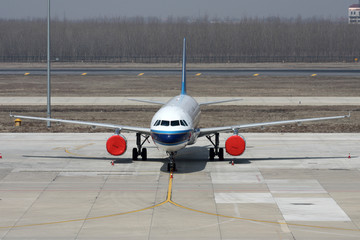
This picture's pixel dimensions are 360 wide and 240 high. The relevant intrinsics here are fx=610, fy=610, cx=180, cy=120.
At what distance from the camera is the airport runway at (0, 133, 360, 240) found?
24.9 metres

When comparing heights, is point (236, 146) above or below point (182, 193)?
above

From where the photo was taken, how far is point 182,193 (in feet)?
102

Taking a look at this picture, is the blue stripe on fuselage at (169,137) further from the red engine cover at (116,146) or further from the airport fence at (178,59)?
the airport fence at (178,59)

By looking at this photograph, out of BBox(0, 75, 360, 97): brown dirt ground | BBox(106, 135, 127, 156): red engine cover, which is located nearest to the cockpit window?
BBox(106, 135, 127, 156): red engine cover

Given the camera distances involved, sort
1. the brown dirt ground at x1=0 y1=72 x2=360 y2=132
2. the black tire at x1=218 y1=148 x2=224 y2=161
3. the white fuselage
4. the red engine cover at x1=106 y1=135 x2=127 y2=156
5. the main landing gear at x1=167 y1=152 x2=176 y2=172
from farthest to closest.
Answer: the brown dirt ground at x1=0 y1=72 x2=360 y2=132 < the black tire at x1=218 y1=148 x2=224 y2=161 < the red engine cover at x1=106 y1=135 x2=127 y2=156 < the main landing gear at x1=167 y1=152 x2=176 y2=172 < the white fuselage

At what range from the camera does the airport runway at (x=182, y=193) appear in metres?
24.9

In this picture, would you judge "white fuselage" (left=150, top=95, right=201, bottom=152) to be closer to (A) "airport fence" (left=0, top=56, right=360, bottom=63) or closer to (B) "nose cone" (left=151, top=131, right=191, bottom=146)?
(B) "nose cone" (left=151, top=131, right=191, bottom=146)

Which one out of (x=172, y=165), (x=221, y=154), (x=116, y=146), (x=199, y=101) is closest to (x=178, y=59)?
(x=199, y=101)

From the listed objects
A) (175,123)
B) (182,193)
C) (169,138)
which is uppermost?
(175,123)

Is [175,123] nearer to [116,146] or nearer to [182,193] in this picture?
[116,146]

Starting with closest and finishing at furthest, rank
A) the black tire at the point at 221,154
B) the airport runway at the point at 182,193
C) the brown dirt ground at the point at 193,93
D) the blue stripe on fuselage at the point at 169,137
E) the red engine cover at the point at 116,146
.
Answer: the airport runway at the point at 182,193
the blue stripe on fuselage at the point at 169,137
the red engine cover at the point at 116,146
the black tire at the point at 221,154
the brown dirt ground at the point at 193,93

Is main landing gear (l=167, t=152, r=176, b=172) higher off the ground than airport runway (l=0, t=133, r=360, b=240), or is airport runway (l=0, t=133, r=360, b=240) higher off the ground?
main landing gear (l=167, t=152, r=176, b=172)

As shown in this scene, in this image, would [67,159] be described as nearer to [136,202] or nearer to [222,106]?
[136,202]

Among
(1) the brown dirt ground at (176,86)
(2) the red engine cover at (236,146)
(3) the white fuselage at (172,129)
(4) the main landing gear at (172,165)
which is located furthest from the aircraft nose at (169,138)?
(1) the brown dirt ground at (176,86)
